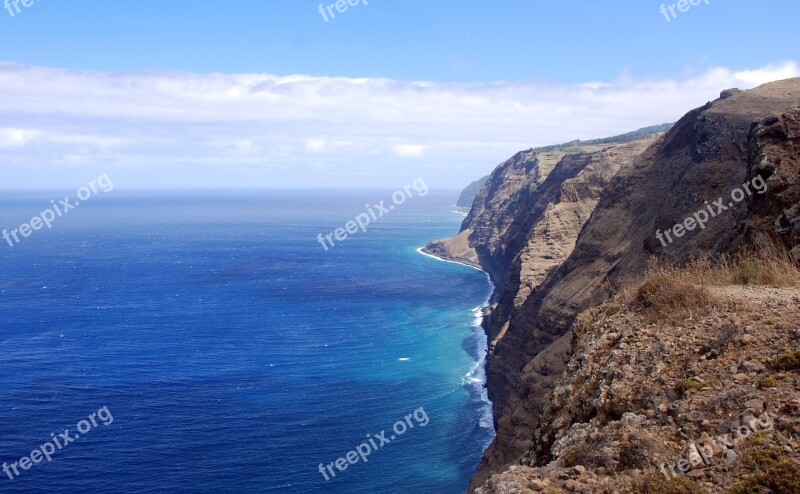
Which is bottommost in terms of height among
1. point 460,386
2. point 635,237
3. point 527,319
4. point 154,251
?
point 460,386

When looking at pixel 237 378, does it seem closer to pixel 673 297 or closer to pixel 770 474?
pixel 673 297

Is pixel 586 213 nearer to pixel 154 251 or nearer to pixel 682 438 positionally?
pixel 682 438

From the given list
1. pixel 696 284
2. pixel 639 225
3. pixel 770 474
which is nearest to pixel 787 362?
pixel 770 474

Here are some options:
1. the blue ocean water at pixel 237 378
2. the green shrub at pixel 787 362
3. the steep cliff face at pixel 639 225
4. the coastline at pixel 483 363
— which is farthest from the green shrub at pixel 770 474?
the coastline at pixel 483 363

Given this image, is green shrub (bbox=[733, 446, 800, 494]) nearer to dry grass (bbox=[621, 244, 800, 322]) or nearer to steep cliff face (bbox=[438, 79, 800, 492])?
dry grass (bbox=[621, 244, 800, 322])

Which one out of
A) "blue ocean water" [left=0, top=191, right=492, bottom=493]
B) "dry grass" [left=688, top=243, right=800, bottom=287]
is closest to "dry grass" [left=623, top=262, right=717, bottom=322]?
"dry grass" [left=688, top=243, right=800, bottom=287]

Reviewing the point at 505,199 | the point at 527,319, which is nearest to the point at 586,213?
the point at 527,319
